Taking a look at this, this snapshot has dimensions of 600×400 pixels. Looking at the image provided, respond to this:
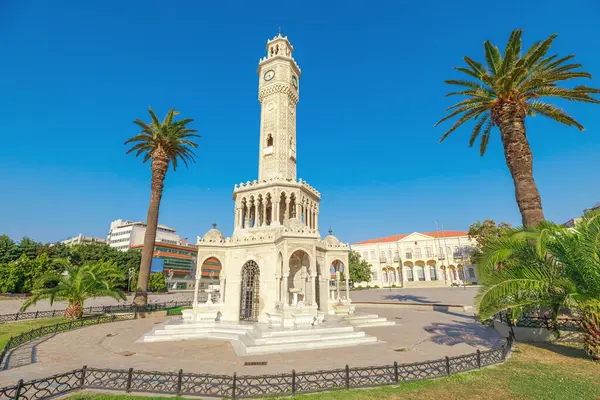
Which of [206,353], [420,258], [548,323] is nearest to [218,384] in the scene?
[206,353]

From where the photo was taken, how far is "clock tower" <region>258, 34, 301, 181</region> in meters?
22.2

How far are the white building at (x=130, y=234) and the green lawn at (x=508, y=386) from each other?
316 feet

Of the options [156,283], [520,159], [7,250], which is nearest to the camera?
[520,159]

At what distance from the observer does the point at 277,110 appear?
2297 cm

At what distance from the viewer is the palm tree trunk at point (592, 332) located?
9.10 metres

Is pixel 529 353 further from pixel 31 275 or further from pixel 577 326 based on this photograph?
pixel 31 275

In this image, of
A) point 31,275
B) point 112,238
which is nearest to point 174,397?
point 31,275

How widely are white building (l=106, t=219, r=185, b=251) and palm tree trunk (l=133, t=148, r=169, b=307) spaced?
74.0 meters

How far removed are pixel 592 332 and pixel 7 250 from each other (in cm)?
5997

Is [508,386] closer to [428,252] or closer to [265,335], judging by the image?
[265,335]

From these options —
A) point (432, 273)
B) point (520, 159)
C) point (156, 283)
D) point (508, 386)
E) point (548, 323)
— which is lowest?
point (508, 386)

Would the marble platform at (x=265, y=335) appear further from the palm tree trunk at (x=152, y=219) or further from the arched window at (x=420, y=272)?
the arched window at (x=420, y=272)

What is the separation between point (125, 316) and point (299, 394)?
20837 millimetres

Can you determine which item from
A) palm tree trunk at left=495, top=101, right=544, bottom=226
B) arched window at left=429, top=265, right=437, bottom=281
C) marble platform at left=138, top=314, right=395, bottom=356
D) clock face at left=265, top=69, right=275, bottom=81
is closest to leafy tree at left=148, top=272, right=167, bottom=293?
marble platform at left=138, top=314, right=395, bottom=356
